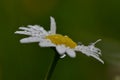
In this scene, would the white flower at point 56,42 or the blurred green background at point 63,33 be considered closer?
the white flower at point 56,42

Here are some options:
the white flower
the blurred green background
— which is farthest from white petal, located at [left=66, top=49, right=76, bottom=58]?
the blurred green background

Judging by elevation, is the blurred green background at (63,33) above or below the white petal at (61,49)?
above

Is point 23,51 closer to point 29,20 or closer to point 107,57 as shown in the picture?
point 29,20

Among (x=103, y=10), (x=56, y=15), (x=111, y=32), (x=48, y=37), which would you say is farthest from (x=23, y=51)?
(x=48, y=37)

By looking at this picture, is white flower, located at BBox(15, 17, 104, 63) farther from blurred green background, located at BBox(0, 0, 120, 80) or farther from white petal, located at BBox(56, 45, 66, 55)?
blurred green background, located at BBox(0, 0, 120, 80)

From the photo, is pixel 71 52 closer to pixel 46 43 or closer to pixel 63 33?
pixel 46 43

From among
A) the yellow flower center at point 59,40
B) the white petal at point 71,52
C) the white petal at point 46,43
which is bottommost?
the white petal at point 71,52

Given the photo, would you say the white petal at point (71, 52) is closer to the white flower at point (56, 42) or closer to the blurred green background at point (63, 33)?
the white flower at point (56, 42)

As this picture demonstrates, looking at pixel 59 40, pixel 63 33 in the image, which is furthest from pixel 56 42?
pixel 63 33

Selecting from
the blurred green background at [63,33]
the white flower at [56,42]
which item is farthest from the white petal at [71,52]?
the blurred green background at [63,33]
